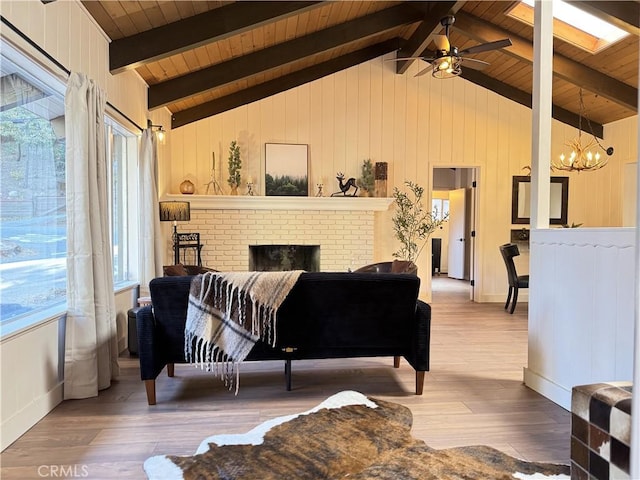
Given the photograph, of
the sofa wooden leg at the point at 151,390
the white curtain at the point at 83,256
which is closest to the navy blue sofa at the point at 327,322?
the sofa wooden leg at the point at 151,390

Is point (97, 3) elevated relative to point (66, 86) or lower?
elevated

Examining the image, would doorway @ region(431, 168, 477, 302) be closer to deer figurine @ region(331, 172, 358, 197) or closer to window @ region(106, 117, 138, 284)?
deer figurine @ region(331, 172, 358, 197)

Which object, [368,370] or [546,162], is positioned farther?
[368,370]

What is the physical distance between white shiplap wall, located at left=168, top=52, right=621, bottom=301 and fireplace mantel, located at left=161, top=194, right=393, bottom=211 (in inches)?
14.8

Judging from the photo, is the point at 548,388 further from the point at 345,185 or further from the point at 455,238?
the point at 455,238

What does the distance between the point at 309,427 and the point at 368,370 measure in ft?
3.59

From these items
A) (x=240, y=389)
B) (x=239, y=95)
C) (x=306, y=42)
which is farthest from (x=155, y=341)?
(x=239, y=95)

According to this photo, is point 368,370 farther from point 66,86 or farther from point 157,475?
point 66,86

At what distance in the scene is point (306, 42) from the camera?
15.3 ft

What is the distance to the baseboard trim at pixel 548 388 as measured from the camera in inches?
97.7

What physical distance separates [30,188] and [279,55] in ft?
10.5

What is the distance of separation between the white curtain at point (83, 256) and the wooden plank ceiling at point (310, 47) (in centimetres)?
97

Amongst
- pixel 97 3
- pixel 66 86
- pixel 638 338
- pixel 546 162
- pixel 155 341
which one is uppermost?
pixel 97 3

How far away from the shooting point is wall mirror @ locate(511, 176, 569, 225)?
626cm
